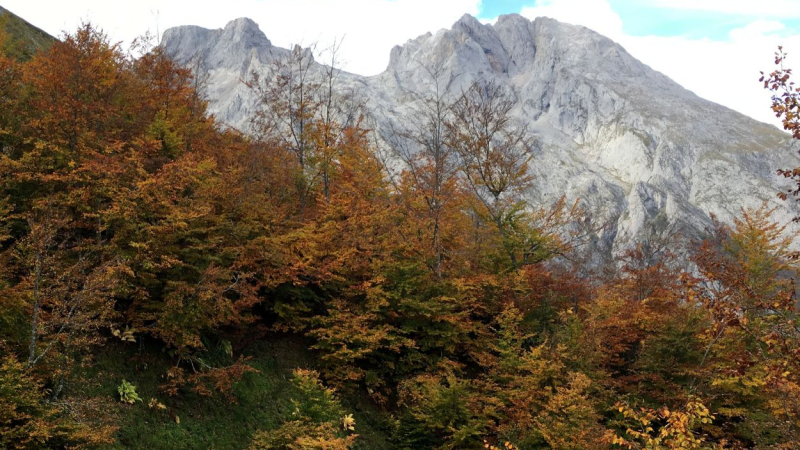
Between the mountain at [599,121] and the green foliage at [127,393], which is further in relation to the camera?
the mountain at [599,121]

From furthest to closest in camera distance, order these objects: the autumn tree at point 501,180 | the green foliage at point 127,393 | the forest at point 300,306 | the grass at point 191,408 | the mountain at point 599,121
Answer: the mountain at point 599,121, the autumn tree at point 501,180, the green foliage at point 127,393, the grass at point 191,408, the forest at point 300,306

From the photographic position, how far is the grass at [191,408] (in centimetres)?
1066

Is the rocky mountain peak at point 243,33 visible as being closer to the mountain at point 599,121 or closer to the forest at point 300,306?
the mountain at point 599,121

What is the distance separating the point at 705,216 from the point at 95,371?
147166mm

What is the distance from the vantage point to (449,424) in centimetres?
1442

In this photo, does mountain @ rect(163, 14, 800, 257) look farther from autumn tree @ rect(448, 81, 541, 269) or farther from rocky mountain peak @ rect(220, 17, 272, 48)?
autumn tree @ rect(448, 81, 541, 269)

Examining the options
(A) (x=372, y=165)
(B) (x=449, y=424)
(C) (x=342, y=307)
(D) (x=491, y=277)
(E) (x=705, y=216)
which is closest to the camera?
(B) (x=449, y=424)

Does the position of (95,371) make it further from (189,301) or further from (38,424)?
(38,424)

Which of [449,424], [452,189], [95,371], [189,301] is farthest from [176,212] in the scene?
[452,189]

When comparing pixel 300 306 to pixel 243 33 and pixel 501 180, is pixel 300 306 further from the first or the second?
pixel 243 33

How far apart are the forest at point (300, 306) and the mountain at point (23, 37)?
396 cm

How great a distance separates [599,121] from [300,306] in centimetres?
17839

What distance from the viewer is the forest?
8758 millimetres

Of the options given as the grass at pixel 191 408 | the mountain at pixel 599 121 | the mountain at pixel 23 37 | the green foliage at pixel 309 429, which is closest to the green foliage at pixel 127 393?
the grass at pixel 191 408
